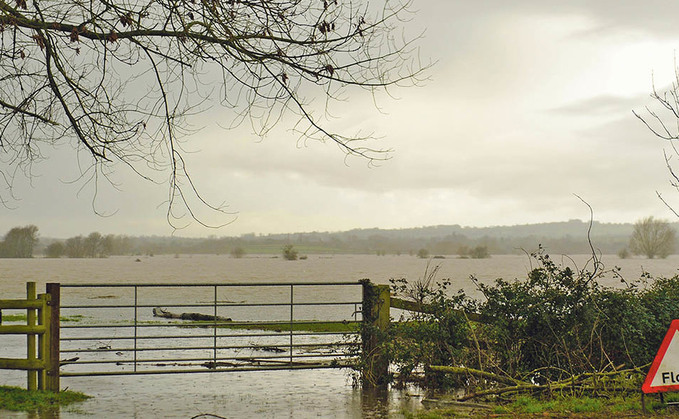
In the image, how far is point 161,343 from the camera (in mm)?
17281

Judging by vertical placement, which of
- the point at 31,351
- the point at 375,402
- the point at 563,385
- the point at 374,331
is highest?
the point at 374,331

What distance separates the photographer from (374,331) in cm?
1084

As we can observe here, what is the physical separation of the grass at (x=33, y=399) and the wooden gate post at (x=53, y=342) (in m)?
0.20

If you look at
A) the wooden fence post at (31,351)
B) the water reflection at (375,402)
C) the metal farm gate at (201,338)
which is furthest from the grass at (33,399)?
the water reflection at (375,402)

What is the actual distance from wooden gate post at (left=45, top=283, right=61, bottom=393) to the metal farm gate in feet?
0.61

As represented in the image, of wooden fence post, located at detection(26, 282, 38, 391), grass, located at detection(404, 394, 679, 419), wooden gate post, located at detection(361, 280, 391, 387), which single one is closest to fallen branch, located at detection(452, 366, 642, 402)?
grass, located at detection(404, 394, 679, 419)

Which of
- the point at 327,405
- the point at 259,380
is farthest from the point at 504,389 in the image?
the point at 259,380

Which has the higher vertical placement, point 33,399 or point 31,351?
point 31,351

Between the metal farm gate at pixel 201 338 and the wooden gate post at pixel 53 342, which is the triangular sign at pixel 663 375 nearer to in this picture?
the metal farm gate at pixel 201 338

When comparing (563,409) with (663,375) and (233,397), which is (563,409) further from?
(233,397)


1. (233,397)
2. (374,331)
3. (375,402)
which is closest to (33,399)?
(233,397)

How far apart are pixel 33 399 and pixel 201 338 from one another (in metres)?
9.43

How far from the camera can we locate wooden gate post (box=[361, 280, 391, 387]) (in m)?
10.8

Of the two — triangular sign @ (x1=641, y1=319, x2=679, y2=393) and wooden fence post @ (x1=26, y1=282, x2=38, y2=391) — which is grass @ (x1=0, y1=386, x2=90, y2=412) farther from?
triangular sign @ (x1=641, y1=319, x2=679, y2=393)
